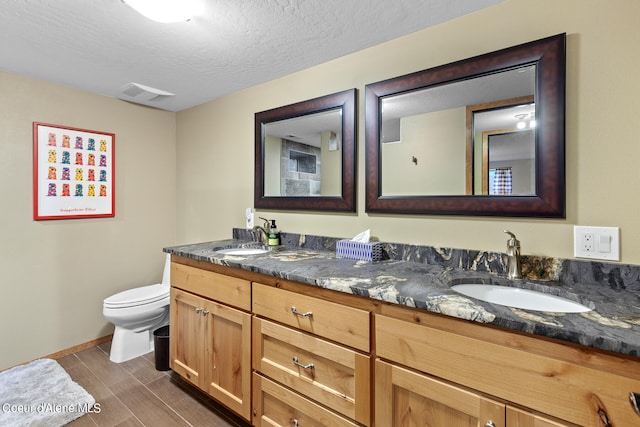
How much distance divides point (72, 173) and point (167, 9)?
1793mm

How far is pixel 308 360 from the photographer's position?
1296 millimetres

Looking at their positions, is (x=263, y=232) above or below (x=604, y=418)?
above

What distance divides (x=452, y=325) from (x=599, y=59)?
118cm

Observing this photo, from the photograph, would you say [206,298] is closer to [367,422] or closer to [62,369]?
[367,422]

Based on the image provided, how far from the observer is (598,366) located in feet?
2.42

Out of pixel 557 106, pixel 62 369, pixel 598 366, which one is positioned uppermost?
pixel 557 106

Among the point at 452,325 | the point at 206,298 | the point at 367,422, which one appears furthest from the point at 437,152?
the point at 206,298

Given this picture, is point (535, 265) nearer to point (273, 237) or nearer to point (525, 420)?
point (525, 420)

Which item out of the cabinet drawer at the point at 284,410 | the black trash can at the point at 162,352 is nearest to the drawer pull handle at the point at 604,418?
the cabinet drawer at the point at 284,410

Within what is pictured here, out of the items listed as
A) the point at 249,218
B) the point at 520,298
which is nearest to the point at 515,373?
the point at 520,298

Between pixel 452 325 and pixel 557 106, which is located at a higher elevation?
pixel 557 106

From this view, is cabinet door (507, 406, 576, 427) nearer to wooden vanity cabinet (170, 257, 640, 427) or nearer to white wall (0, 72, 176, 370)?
wooden vanity cabinet (170, 257, 640, 427)

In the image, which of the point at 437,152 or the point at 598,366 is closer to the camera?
the point at 598,366

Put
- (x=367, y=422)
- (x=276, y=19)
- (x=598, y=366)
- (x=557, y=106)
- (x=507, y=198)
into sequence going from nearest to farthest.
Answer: (x=598, y=366)
(x=367, y=422)
(x=557, y=106)
(x=507, y=198)
(x=276, y=19)
